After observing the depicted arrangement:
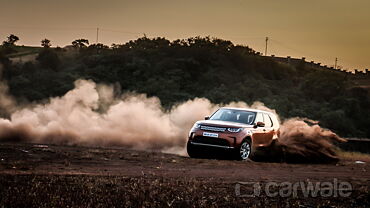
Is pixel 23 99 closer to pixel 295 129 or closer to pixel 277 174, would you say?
pixel 295 129

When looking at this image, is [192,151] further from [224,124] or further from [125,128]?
[125,128]

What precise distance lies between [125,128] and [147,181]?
16.2 m

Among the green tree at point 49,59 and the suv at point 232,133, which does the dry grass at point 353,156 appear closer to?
the suv at point 232,133

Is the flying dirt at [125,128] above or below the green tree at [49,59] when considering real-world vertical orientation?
below

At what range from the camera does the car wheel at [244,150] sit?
21.7 meters

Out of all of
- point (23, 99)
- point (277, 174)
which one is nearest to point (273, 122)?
point (277, 174)

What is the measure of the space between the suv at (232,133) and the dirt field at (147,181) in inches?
38.1

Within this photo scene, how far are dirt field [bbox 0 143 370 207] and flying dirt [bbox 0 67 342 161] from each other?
4.70m

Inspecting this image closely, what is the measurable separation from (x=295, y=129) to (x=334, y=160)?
6.72 ft

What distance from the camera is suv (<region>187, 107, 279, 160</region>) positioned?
21.6 metres

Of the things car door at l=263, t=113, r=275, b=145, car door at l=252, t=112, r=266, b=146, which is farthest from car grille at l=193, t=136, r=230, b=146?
car door at l=263, t=113, r=275, b=145

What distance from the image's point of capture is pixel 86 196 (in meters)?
12.7

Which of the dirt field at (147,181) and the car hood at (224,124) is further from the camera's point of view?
the car hood at (224,124)

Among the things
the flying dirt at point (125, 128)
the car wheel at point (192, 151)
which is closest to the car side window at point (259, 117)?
the flying dirt at point (125, 128)
